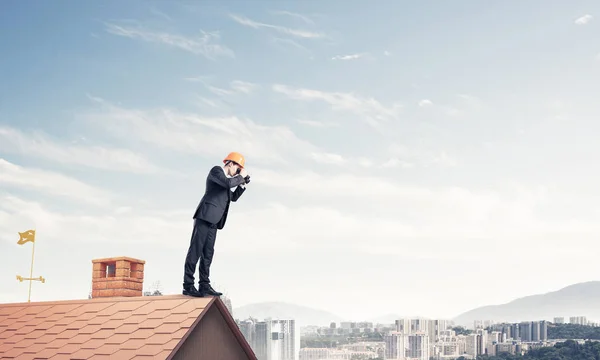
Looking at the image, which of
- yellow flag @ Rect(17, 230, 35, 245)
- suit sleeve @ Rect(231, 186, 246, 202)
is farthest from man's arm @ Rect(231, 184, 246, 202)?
yellow flag @ Rect(17, 230, 35, 245)

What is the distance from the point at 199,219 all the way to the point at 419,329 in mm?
157142

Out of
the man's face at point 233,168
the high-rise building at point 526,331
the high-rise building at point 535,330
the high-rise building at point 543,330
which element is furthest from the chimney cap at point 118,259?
the high-rise building at point 543,330

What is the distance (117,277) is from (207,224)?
2.23 metres

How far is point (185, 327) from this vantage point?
873 centimetres

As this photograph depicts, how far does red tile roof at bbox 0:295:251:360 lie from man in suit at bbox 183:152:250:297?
0.94 feet

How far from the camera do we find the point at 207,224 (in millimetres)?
9828

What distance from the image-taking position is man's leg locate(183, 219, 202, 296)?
31.8 ft

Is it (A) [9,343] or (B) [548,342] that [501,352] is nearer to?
(B) [548,342]

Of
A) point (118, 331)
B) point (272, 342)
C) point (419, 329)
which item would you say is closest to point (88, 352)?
point (118, 331)

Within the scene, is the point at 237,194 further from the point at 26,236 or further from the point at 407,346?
the point at 407,346

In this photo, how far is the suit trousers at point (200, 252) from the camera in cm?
970

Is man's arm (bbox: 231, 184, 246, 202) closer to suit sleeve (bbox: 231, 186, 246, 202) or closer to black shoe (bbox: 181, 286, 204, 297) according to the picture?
suit sleeve (bbox: 231, 186, 246, 202)

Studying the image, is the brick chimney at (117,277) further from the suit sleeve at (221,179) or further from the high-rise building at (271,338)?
the high-rise building at (271,338)

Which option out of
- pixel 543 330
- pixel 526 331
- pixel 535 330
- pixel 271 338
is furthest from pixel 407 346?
pixel 271 338
